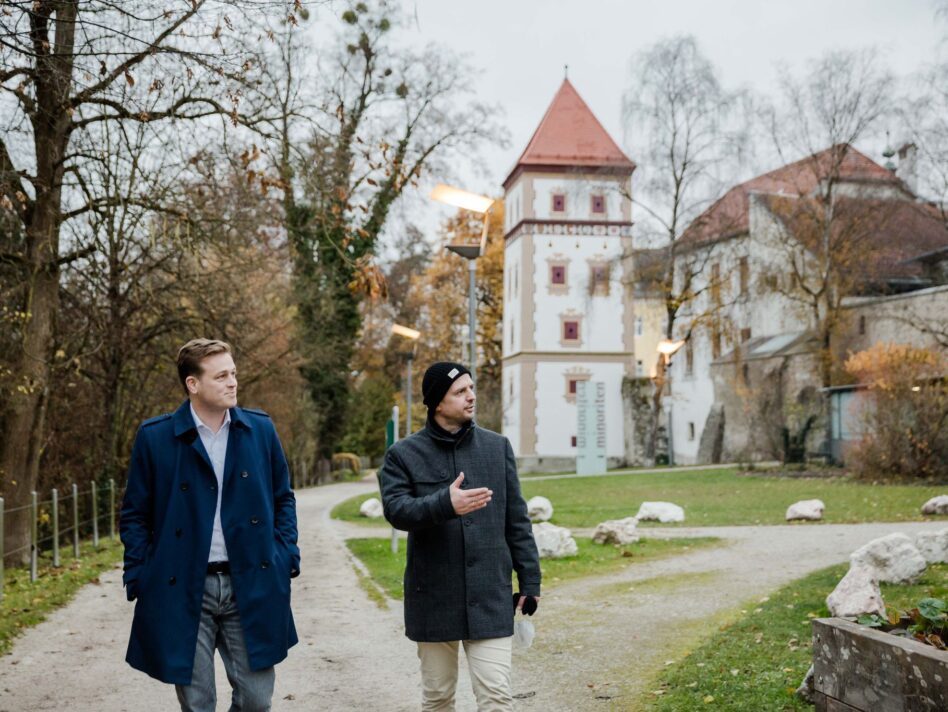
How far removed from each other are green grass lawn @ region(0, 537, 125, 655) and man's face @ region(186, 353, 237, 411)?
5.38 meters

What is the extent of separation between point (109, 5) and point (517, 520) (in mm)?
4400

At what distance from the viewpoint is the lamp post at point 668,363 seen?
37.5 m

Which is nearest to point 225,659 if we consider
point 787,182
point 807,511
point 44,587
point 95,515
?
point 44,587

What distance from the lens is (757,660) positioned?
7.25 meters

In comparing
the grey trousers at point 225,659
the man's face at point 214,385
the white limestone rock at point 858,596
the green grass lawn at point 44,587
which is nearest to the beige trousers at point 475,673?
the grey trousers at point 225,659

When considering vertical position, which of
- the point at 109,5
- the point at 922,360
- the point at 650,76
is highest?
the point at 650,76

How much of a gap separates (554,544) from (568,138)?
150 ft

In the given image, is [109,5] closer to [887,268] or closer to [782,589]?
[782,589]

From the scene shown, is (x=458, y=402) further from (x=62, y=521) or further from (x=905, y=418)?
(x=905, y=418)

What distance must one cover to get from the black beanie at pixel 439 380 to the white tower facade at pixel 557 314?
4868cm

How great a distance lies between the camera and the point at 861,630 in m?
4.86

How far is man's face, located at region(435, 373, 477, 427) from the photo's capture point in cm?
485

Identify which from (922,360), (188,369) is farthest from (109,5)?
(922,360)

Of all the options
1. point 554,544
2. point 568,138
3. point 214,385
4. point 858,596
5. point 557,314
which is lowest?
point 554,544
